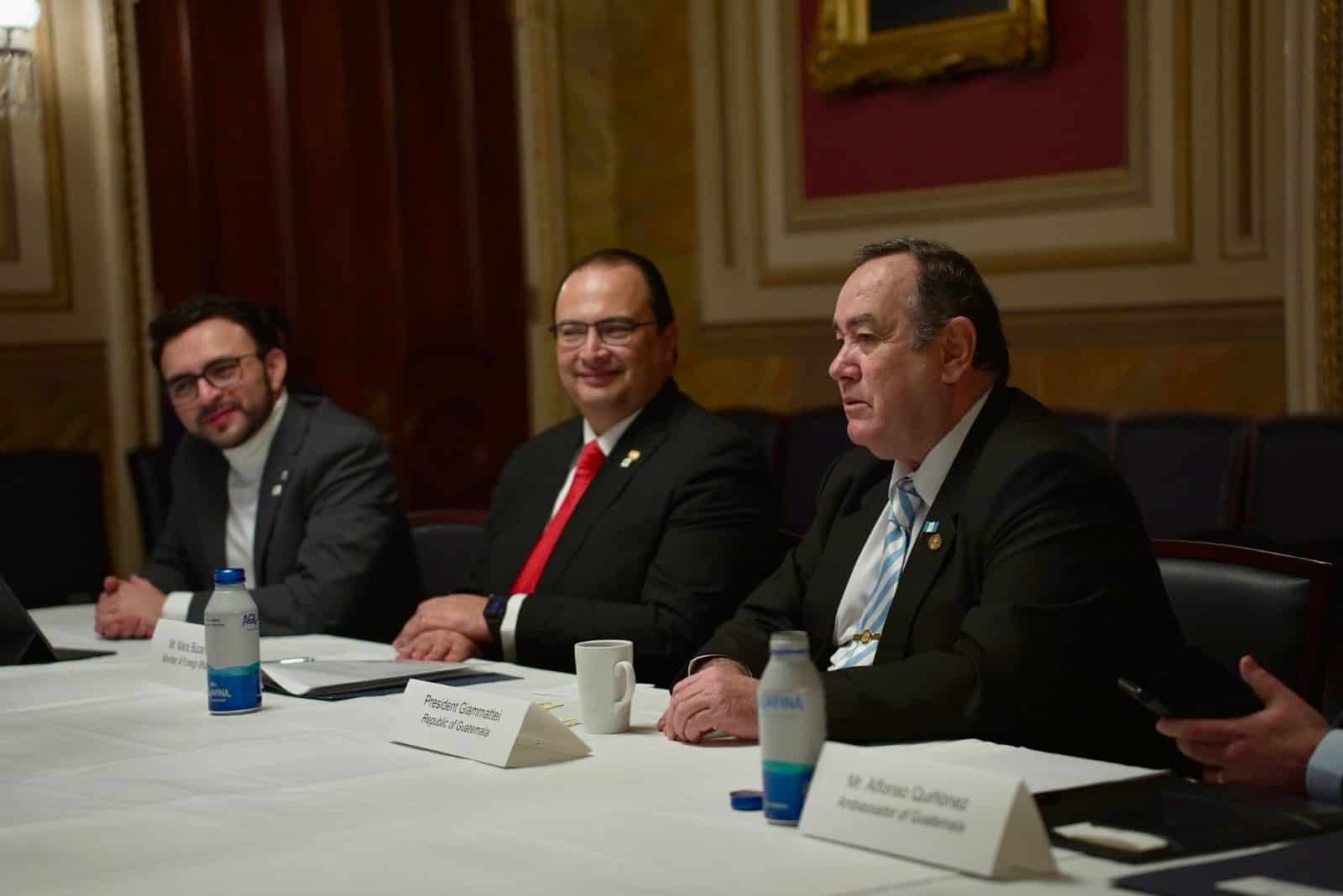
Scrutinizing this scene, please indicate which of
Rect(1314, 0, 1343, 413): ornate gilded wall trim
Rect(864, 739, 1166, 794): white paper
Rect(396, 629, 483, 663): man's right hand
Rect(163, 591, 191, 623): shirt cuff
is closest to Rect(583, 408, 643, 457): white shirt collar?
Rect(396, 629, 483, 663): man's right hand

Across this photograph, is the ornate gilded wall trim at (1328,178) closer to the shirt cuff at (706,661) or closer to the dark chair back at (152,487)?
Result: the shirt cuff at (706,661)

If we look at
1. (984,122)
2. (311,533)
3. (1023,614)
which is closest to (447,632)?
(311,533)

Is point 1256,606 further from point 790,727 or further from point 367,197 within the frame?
point 367,197

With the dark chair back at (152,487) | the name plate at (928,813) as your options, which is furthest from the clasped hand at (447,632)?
the dark chair back at (152,487)

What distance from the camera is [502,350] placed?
6.45m

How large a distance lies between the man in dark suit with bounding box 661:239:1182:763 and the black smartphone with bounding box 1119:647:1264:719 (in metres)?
0.30

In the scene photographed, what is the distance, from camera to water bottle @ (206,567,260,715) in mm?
2395

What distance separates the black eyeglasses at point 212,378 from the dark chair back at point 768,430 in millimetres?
1958

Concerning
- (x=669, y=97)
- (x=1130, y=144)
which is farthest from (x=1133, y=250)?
(x=669, y=97)

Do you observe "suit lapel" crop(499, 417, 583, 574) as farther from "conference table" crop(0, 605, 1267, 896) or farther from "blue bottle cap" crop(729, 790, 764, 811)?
"blue bottle cap" crop(729, 790, 764, 811)

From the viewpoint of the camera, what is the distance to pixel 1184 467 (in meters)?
4.65

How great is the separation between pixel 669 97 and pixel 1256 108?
2.43 m

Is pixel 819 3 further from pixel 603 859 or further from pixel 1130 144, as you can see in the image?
pixel 603 859

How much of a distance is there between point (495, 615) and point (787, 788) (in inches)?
60.4
